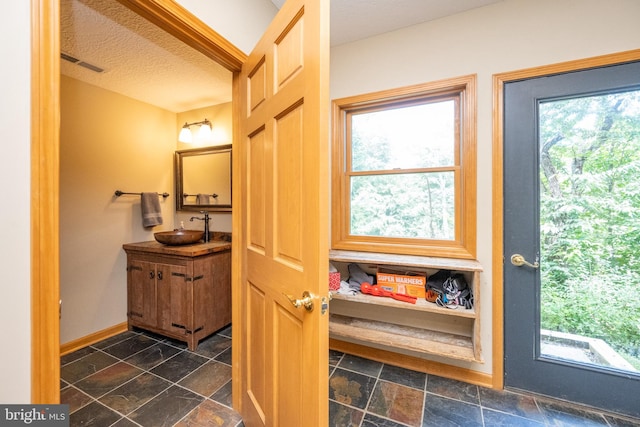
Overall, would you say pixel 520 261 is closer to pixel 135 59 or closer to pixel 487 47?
pixel 487 47

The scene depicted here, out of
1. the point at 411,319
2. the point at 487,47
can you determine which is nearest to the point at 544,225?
the point at 411,319

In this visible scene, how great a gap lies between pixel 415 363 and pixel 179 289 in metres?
2.07

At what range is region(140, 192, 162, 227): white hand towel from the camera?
279 centimetres

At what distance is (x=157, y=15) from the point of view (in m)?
1.08

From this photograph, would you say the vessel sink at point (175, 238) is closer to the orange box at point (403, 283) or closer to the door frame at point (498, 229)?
the orange box at point (403, 283)

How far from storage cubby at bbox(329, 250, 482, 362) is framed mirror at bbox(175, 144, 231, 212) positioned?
1.55 m

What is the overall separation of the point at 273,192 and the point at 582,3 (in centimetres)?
217

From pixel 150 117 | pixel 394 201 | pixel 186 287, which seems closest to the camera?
pixel 394 201

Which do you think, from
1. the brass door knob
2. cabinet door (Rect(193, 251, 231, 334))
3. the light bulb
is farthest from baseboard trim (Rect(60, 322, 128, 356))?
the brass door knob

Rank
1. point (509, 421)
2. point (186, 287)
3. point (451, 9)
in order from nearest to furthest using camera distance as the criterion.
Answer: point (509, 421), point (451, 9), point (186, 287)

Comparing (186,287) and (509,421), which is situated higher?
(186,287)

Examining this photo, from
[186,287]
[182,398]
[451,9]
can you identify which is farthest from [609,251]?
[186,287]

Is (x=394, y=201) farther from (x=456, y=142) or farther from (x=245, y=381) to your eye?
(x=245, y=381)

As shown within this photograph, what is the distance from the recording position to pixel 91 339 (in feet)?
7.82
